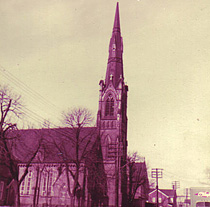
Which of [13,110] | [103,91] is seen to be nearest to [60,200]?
[103,91]

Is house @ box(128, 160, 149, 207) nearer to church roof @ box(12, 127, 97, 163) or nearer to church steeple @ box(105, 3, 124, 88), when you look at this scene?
church roof @ box(12, 127, 97, 163)

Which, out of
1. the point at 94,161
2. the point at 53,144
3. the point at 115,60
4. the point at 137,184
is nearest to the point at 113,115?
the point at 53,144

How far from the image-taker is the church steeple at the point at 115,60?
5316 centimetres

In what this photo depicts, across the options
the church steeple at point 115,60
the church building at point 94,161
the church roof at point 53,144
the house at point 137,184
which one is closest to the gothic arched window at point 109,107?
the church building at point 94,161

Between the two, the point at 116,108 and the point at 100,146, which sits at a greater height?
the point at 116,108

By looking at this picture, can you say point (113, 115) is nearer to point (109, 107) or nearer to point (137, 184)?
point (109, 107)

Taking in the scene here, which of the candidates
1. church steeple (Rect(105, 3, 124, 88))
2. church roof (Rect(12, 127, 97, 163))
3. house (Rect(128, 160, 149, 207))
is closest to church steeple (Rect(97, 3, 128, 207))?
church steeple (Rect(105, 3, 124, 88))

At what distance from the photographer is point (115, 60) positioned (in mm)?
55219

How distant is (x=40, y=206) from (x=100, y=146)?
1347cm

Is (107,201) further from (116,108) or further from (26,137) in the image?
(26,137)

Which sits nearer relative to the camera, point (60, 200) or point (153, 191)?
point (60, 200)

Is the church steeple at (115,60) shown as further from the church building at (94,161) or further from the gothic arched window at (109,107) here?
the gothic arched window at (109,107)

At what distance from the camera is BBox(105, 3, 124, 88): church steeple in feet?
174

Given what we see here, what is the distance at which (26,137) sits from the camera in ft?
176
